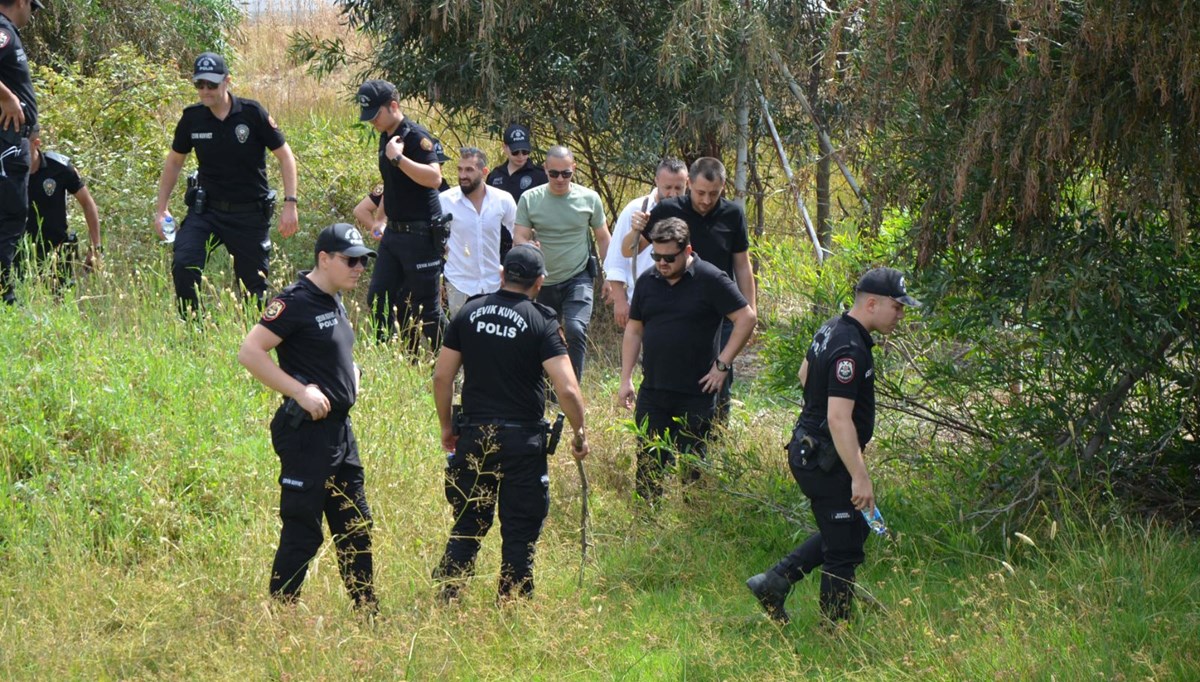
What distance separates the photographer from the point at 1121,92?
5.47 m

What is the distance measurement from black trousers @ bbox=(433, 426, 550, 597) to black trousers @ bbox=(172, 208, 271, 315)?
3619mm

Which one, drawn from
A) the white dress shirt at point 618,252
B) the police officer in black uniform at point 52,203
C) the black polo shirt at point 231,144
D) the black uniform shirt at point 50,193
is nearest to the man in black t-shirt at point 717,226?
the white dress shirt at point 618,252

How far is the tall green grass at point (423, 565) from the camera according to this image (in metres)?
5.02

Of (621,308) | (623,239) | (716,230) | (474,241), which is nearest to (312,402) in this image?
(716,230)

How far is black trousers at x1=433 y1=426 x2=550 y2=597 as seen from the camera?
5.54 m

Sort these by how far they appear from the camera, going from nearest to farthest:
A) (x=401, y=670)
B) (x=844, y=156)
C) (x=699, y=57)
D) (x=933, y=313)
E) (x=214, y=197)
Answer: (x=401, y=670) < (x=933, y=313) < (x=214, y=197) < (x=844, y=156) < (x=699, y=57)

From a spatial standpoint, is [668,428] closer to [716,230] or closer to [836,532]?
[716,230]

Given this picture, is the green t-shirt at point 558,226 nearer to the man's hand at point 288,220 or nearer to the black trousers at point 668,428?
the man's hand at point 288,220

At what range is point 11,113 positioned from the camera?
822cm

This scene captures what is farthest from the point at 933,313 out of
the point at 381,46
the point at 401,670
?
the point at 381,46

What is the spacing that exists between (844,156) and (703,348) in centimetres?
337

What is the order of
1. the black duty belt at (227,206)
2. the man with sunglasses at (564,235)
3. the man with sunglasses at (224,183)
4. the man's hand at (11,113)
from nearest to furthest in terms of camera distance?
1. the man's hand at (11,113)
2. the man with sunglasses at (224,183)
3. the black duty belt at (227,206)
4. the man with sunglasses at (564,235)

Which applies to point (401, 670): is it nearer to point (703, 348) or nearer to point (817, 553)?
point (817, 553)

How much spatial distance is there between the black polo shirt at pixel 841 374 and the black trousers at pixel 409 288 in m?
4.00
